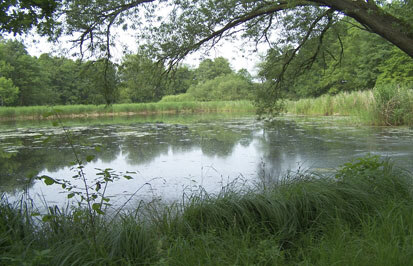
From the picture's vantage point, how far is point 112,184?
16.9 ft

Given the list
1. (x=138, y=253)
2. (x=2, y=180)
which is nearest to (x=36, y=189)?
(x=2, y=180)

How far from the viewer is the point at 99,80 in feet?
17.6

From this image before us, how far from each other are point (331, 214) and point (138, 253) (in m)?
1.77

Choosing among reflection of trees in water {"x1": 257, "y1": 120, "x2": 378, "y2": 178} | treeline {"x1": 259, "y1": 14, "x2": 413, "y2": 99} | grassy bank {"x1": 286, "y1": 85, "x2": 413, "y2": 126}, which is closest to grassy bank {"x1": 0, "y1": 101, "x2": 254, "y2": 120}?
treeline {"x1": 259, "y1": 14, "x2": 413, "y2": 99}

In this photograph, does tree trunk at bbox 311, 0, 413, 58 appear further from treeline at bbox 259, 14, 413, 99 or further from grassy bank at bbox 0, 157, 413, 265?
treeline at bbox 259, 14, 413, 99

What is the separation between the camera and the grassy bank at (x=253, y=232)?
2.10m

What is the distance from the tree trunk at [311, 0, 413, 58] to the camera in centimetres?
378

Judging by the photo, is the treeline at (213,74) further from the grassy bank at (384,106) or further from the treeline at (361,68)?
the grassy bank at (384,106)

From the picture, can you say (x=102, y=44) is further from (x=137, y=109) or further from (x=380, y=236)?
(x=137, y=109)

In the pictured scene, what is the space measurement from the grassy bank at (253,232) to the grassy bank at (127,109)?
19.9 metres

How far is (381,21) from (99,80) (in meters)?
4.12

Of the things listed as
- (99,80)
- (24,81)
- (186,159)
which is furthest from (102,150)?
(24,81)

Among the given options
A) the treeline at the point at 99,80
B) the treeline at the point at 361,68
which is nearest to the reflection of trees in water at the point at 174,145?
the treeline at the point at 99,80

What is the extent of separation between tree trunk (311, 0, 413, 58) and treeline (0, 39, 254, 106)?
3162 millimetres
